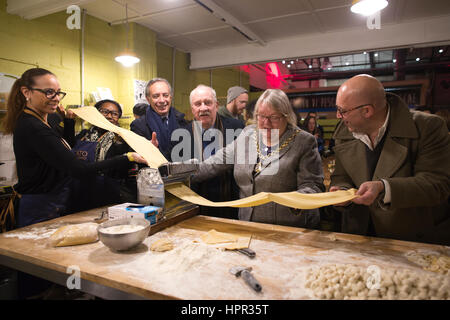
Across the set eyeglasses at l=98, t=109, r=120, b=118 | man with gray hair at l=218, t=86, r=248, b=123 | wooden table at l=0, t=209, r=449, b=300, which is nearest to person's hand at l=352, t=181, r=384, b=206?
wooden table at l=0, t=209, r=449, b=300

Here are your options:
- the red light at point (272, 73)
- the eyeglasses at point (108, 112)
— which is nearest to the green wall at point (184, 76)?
the red light at point (272, 73)

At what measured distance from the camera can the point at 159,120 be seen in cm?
255

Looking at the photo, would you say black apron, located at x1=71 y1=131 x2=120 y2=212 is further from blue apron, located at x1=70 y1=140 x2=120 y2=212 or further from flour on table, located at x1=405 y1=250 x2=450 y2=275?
flour on table, located at x1=405 y1=250 x2=450 y2=275

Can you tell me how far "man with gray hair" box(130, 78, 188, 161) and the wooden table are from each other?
1.11 metres

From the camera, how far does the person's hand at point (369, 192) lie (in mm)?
1336

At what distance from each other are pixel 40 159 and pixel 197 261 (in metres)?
1.33

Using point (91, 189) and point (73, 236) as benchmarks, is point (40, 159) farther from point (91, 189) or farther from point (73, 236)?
point (73, 236)

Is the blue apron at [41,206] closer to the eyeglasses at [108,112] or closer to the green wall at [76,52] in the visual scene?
the eyeglasses at [108,112]

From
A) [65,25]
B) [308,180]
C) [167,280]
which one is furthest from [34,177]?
[65,25]

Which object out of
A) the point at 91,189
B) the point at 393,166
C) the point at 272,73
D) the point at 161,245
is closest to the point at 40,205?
the point at 91,189

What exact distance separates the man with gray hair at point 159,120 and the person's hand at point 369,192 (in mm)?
1608

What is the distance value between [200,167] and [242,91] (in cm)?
215

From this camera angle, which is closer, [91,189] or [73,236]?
[73,236]

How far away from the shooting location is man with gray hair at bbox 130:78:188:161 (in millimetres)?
2494
